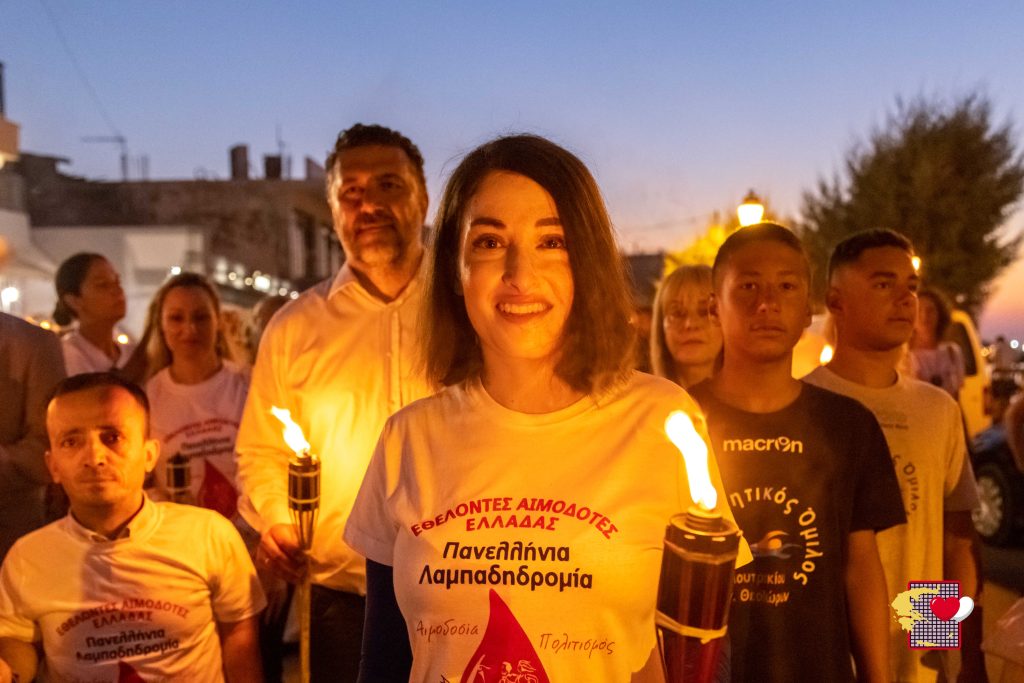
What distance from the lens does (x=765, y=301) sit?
102 inches

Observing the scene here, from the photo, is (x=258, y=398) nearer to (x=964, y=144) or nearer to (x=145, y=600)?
(x=145, y=600)

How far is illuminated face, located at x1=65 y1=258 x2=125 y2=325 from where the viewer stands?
17.8 ft

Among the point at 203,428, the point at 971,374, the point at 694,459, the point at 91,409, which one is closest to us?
the point at 694,459

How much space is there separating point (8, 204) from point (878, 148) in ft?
83.1

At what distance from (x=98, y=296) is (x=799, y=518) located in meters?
4.80

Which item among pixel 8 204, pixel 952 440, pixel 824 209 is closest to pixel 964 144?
pixel 824 209

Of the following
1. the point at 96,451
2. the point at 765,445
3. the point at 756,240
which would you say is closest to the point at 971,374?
the point at 756,240

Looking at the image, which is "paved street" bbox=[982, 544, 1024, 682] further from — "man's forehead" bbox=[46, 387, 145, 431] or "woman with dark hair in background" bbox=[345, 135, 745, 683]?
"man's forehead" bbox=[46, 387, 145, 431]

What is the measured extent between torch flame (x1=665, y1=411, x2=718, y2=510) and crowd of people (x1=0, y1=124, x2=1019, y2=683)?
0.15 metres

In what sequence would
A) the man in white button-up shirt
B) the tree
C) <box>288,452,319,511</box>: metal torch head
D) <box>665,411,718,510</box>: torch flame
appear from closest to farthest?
1. <box>665,411,718,510</box>: torch flame
2. <box>288,452,319,511</box>: metal torch head
3. the man in white button-up shirt
4. the tree

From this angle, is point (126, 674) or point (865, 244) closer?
point (126, 674)

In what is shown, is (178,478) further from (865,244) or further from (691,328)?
(865,244)

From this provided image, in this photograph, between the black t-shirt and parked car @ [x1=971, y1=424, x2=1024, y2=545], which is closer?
the black t-shirt

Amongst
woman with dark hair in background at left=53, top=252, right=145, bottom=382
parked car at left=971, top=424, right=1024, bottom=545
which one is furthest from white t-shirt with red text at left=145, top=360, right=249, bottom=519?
parked car at left=971, top=424, right=1024, bottom=545
